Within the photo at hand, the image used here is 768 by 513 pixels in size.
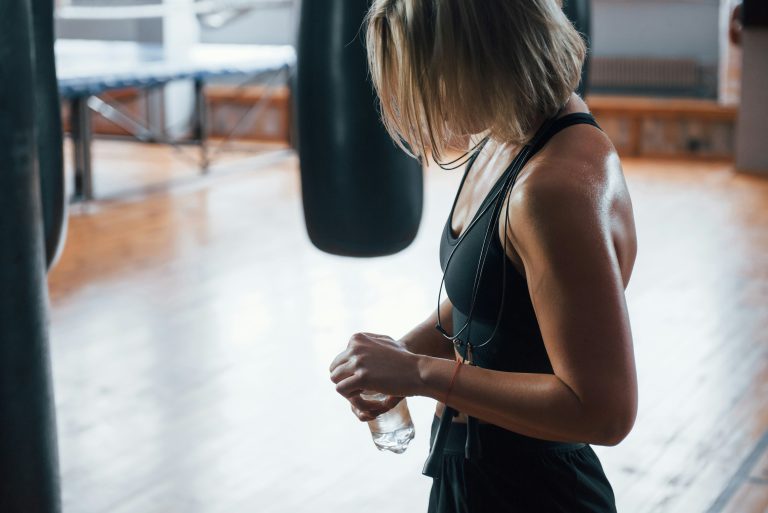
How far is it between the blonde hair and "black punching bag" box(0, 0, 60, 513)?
0.79 meters

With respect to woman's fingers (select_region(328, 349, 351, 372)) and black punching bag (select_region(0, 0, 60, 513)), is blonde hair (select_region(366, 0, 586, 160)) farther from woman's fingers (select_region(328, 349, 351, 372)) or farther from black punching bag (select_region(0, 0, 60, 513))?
black punching bag (select_region(0, 0, 60, 513))

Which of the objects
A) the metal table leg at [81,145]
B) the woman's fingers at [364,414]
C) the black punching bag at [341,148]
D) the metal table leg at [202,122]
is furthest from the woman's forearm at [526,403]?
the metal table leg at [202,122]

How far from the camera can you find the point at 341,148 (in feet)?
7.20

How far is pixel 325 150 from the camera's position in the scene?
2191 millimetres

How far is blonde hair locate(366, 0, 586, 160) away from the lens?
0.99 meters

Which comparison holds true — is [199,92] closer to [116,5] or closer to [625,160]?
[116,5]

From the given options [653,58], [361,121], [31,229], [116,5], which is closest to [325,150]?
[361,121]

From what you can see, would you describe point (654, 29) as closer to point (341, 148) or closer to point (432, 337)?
point (341, 148)

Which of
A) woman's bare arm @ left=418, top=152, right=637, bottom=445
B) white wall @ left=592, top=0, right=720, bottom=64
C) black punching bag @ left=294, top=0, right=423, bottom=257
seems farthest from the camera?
white wall @ left=592, top=0, right=720, bottom=64

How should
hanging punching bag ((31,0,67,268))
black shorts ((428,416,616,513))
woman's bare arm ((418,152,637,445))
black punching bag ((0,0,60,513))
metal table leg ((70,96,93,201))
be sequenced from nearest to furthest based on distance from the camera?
woman's bare arm ((418,152,637,445)) → black shorts ((428,416,616,513)) → black punching bag ((0,0,60,513)) → hanging punching bag ((31,0,67,268)) → metal table leg ((70,96,93,201))

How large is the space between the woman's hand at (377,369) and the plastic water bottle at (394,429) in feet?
0.74

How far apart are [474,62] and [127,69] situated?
5295 mm

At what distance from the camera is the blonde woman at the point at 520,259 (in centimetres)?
97

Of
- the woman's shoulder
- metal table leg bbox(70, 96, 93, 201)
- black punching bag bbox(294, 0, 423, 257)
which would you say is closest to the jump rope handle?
the woman's shoulder
